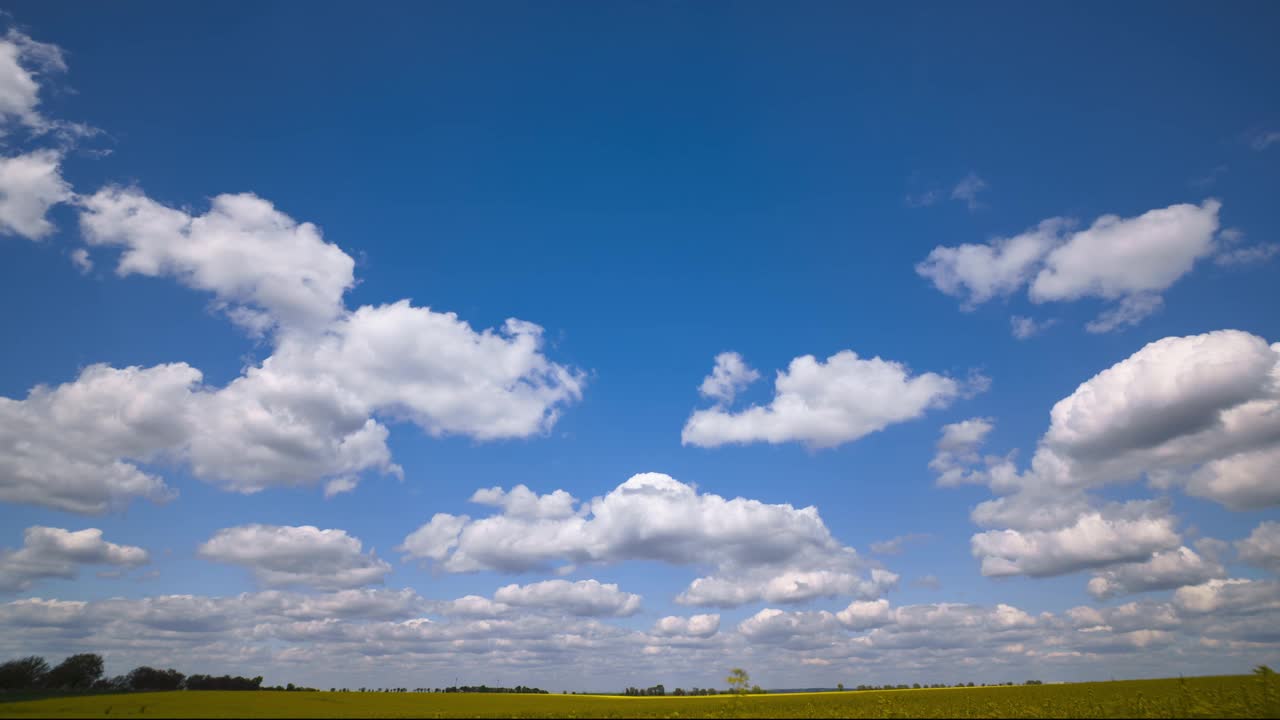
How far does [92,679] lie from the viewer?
183 meters

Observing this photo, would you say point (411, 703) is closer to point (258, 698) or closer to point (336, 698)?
point (336, 698)

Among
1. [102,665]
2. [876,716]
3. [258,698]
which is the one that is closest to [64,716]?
[258,698]

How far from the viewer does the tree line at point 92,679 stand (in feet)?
556

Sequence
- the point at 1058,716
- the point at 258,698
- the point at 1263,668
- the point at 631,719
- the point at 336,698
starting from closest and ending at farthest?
1. the point at 1263,668
2. the point at 1058,716
3. the point at 631,719
4. the point at 258,698
5. the point at 336,698

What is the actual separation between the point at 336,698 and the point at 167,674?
96.4 meters

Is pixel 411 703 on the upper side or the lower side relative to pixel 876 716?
lower

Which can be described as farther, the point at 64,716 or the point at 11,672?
the point at 11,672

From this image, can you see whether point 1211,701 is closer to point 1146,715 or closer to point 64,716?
point 1146,715

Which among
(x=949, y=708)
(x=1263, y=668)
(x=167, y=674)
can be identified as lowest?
(x=167, y=674)

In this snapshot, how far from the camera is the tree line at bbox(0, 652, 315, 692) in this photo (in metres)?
169

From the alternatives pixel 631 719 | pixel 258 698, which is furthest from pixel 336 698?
pixel 631 719

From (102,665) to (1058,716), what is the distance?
782 feet

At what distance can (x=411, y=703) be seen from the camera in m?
124

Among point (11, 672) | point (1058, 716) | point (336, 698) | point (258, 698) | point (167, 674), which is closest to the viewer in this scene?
point (1058, 716)
